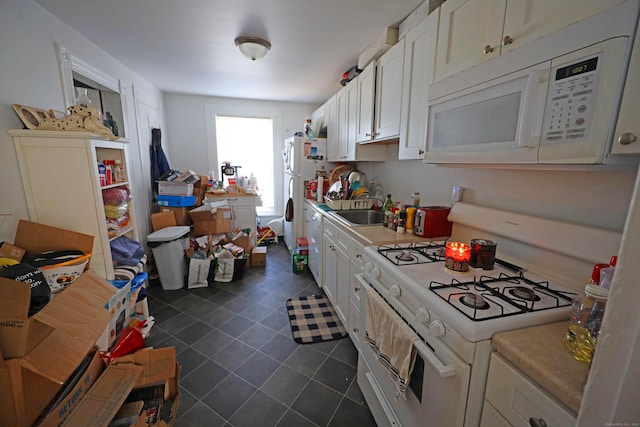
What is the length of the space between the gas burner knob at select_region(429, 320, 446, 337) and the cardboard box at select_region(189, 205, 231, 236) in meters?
2.91

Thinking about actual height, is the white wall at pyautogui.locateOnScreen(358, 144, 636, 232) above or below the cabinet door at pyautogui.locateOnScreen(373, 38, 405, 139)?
below

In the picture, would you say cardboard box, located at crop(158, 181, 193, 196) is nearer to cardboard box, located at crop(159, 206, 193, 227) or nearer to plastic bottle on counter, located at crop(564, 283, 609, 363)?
cardboard box, located at crop(159, 206, 193, 227)

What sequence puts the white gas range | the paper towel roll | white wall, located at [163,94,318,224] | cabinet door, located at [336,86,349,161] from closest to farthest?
1. the white gas range
2. cabinet door, located at [336,86,349,161]
3. the paper towel roll
4. white wall, located at [163,94,318,224]

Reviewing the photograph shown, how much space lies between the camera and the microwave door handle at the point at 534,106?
0.85m

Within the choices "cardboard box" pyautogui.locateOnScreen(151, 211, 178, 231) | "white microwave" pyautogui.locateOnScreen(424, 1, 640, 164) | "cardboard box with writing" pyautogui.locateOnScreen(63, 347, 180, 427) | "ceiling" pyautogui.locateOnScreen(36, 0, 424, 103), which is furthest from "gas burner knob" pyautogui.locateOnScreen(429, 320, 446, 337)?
"cardboard box" pyautogui.locateOnScreen(151, 211, 178, 231)

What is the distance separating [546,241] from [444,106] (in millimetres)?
762

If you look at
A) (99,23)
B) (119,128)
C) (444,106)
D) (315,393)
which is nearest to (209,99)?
(119,128)

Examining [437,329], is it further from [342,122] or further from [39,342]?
[342,122]

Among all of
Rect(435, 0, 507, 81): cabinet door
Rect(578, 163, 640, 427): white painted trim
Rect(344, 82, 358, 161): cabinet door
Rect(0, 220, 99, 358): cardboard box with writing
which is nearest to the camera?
Rect(578, 163, 640, 427): white painted trim

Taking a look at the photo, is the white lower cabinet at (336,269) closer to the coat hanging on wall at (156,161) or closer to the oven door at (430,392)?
the oven door at (430,392)

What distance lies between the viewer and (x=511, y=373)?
2.35 feet

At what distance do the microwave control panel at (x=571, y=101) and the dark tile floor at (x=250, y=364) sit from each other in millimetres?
1629

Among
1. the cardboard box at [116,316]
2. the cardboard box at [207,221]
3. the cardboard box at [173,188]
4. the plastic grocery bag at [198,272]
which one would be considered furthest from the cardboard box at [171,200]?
the cardboard box at [116,316]

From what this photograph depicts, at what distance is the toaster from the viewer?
5.36 ft
